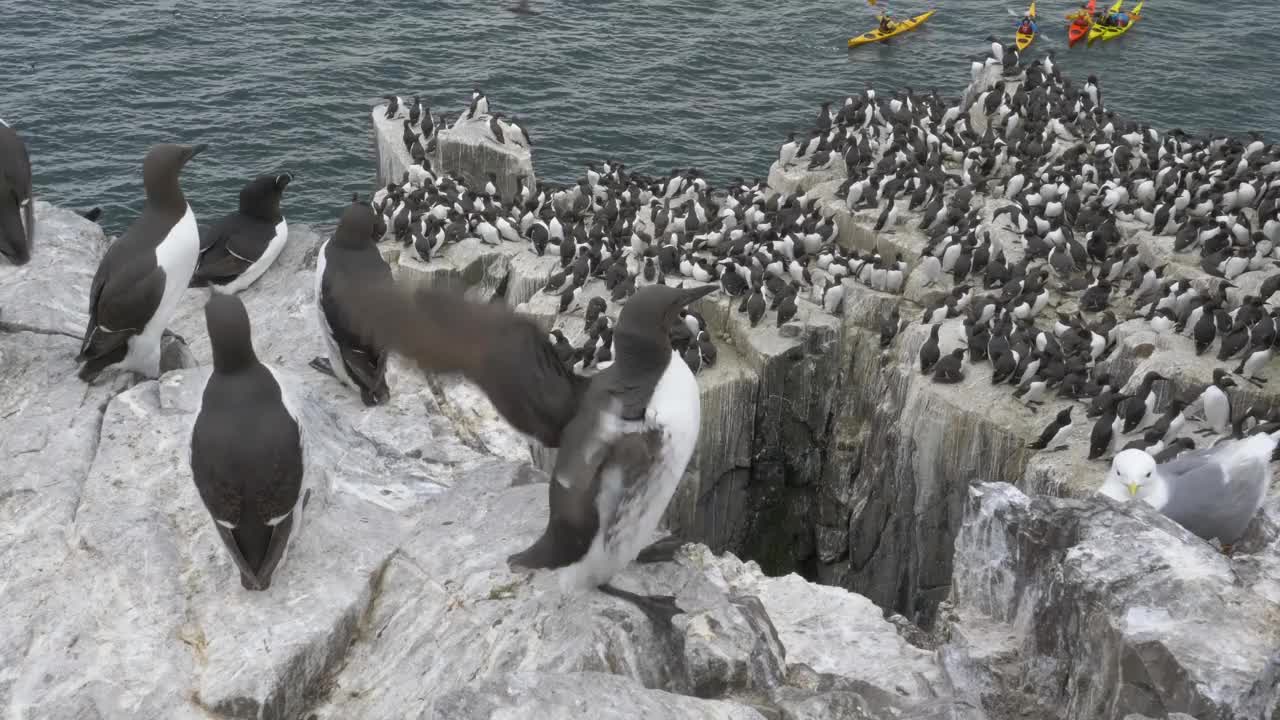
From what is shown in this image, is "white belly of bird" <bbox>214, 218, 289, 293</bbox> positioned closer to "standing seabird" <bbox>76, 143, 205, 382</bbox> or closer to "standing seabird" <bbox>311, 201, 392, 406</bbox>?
"standing seabird" <bbox>76, 143, 205, 382</bbox>

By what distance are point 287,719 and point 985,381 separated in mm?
9334

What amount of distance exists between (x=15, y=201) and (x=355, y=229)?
8.52 feet

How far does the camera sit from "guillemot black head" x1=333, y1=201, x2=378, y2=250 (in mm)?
7762

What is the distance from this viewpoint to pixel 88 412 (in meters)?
7.38

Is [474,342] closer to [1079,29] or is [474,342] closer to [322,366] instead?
[322,366]

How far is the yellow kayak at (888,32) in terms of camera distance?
32594 millimetres

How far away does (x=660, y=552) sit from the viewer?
6.04 meters

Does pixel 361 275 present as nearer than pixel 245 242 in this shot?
Yes

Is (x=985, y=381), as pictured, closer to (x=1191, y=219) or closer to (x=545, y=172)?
(x=1191, y=219)

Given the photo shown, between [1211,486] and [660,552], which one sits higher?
[660,552]

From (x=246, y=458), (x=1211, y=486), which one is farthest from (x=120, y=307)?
(x=1211, y=486)

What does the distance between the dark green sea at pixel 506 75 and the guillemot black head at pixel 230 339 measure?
17.6m

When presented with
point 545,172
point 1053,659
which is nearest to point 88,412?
point 1053,659

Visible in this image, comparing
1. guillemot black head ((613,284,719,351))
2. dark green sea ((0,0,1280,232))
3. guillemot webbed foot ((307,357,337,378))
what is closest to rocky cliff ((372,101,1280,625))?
guillemot webbed foot ((307,357,337,378))
